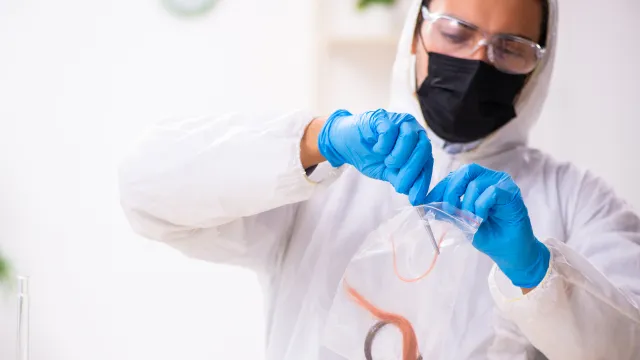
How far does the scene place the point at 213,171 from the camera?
3.20 feet

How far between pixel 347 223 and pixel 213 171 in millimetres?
309

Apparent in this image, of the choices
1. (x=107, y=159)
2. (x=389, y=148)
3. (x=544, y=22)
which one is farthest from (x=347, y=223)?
(x=107, y=159)

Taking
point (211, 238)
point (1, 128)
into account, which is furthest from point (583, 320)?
point (1, 128)

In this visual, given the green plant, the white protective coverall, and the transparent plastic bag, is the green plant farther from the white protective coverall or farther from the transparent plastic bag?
the transparent plastic bag

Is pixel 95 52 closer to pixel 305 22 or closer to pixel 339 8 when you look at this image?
pixel 305 22

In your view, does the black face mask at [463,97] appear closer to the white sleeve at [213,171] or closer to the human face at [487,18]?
the human face at [487,18]

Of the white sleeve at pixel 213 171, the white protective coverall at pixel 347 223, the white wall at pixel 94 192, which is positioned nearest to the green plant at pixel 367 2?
the white wall at pixel 94 192

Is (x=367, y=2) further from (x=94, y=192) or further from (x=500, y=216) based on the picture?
(x=500, y=216)

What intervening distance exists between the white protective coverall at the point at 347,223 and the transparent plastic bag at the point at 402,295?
0.16ft

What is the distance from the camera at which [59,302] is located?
6.09ft

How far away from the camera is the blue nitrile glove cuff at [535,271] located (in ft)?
3.18

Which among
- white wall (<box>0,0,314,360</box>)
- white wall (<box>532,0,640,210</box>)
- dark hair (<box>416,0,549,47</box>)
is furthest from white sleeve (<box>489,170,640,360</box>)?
white wall (<box>532,0,640,210</box>)

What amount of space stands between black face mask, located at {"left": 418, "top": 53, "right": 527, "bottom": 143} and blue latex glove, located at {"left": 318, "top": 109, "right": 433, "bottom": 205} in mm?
287

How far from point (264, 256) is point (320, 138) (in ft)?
1.04
